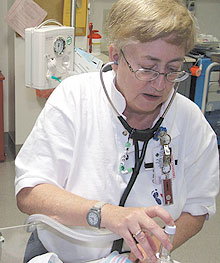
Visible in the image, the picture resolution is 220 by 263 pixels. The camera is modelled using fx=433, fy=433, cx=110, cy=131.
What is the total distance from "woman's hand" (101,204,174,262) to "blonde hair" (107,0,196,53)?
0.49 m

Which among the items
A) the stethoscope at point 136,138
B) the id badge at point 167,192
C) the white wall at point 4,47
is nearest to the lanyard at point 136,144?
the stethoscope at point 136,138

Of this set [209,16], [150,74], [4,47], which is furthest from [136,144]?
[209,16]

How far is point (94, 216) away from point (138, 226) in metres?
0.14

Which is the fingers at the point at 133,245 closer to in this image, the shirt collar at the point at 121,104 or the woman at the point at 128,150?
the woman at the point at 128,150

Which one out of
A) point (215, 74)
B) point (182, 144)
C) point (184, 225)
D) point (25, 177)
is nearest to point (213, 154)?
point (182, 144)

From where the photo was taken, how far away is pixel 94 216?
1.18 meters

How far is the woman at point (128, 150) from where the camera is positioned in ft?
4.02

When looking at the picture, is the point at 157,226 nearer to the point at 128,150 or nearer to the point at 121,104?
the point at 128,150

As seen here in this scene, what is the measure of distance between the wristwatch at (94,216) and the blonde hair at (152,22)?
0.49 m

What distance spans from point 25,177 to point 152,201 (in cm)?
41

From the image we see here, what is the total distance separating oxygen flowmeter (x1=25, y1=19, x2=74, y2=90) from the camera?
2.59 m

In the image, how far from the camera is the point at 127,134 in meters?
1.39

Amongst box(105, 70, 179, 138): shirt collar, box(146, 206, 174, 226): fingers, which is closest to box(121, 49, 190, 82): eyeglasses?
box(105, 70, 179, 138): shirt collar

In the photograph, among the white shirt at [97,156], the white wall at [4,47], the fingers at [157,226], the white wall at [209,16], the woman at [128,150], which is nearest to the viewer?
the fingers at [157,226]
